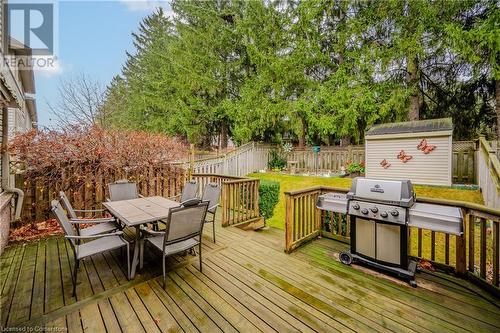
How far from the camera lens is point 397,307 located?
2242mm

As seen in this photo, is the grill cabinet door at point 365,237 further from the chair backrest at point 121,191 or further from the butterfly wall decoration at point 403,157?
the butterfly wall decoration at point 403,157

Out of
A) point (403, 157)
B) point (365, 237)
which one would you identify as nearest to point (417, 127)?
point (403, 157)

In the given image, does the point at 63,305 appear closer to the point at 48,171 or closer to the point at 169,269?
the point at 169,269

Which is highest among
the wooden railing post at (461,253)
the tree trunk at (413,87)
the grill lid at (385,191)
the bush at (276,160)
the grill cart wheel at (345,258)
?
the tree trunk at (413,87)

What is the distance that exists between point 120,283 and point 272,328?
185 cm

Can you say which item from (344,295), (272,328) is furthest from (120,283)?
(344,295)

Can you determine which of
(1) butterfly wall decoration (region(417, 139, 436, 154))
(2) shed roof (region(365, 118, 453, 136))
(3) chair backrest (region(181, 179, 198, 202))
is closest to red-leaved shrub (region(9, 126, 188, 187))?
(3) chair backrest (region(181, 179, 198, 202))

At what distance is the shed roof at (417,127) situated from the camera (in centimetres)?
747

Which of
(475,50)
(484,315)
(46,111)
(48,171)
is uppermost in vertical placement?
(475,50)

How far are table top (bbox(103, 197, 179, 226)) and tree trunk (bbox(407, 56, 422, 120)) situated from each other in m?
10.6

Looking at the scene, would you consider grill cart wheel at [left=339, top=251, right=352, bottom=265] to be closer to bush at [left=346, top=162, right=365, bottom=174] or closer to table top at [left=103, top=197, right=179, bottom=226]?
table top at [left=103, top=197, right=179, bottom=226]

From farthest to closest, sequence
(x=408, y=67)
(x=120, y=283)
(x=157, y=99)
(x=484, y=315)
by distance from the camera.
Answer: (x=157, y=99) → (x=408, y=67) → (x=120, y=283) → (x=484, y=315)

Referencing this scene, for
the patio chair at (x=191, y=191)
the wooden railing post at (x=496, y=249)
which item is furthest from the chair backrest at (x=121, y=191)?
the wooden railing post at (x=496, y=249)

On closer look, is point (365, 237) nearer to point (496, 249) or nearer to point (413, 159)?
point (496, 249)
